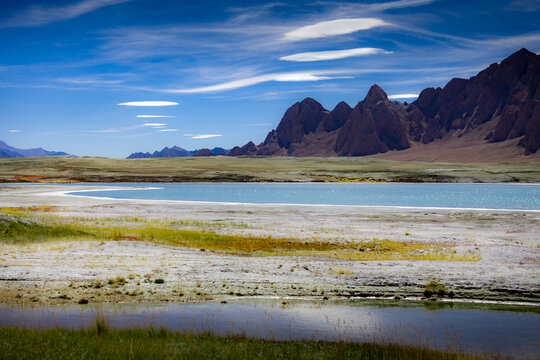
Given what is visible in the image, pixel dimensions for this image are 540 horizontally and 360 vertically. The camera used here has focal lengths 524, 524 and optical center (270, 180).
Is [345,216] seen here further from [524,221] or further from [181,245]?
[181,245]

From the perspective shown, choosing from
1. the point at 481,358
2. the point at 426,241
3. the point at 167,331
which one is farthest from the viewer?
the point at 426,241

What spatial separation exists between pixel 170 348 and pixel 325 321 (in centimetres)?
488

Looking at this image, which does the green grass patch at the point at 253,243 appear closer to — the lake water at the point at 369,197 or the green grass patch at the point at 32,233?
the green grass patch at the point at 32,233

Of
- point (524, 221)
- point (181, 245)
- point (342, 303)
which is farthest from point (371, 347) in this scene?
point (524, 221)

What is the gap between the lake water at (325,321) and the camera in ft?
42.1

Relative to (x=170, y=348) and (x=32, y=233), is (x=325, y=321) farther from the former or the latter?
(x=32, y=233)

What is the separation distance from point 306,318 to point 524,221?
101 ft

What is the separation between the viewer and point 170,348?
1102 centimetres

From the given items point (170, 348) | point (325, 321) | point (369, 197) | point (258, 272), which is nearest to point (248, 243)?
point (258, 272)

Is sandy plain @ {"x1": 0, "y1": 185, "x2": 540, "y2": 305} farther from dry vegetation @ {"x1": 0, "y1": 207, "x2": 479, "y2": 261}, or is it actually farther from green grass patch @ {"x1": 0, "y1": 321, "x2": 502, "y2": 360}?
green grass patch @ {"x1": 0, "y1": 321, "x2": 502, "y2": 360}

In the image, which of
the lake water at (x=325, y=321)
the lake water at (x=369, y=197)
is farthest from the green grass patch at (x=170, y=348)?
the lake water at (x=369, y=197)

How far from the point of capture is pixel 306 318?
14617 millimetres

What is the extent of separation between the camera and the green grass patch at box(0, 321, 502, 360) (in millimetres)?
10414

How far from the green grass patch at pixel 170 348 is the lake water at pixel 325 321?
1043 millimetres
